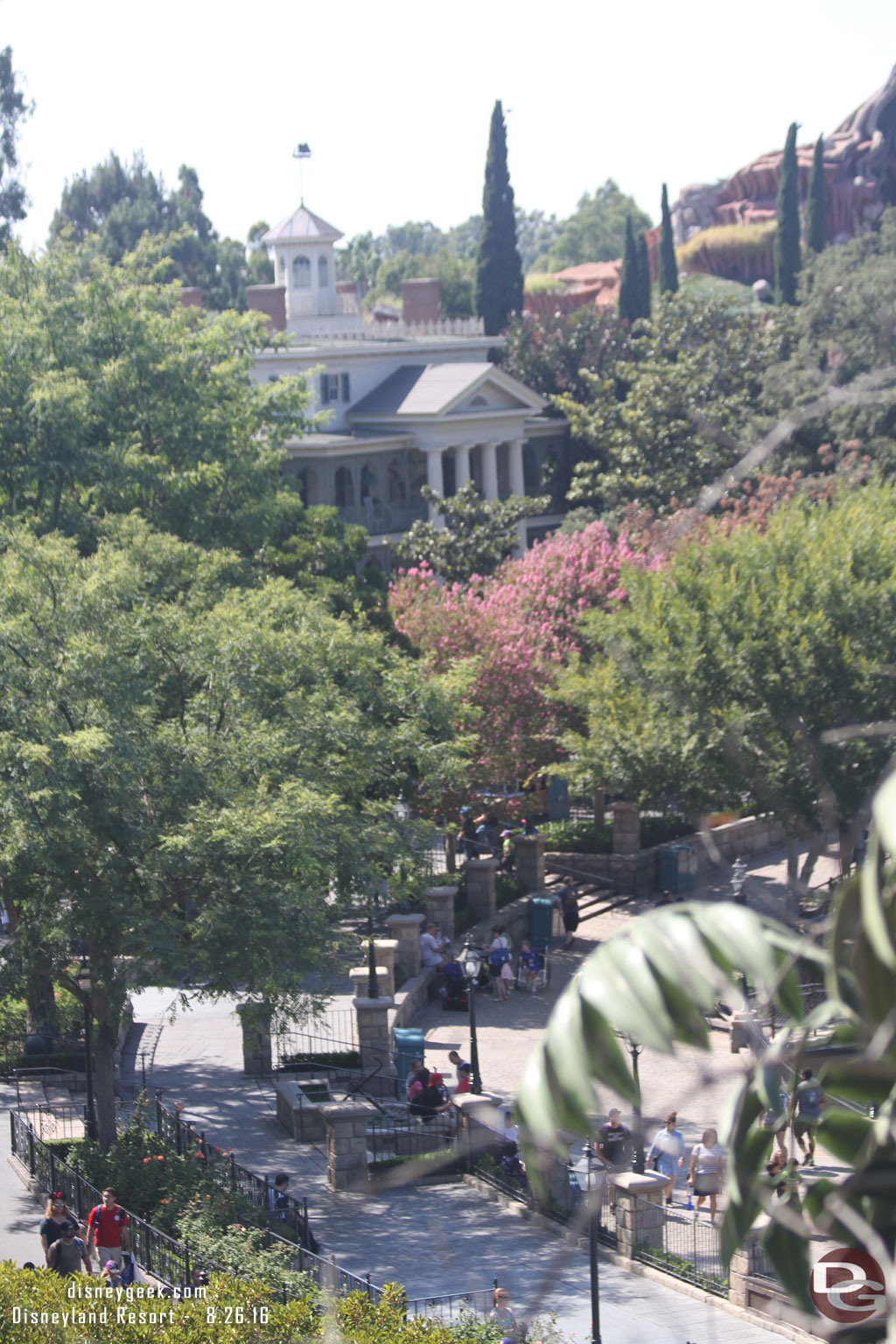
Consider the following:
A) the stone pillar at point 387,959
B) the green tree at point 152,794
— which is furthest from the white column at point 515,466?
the green tree at point 152,794

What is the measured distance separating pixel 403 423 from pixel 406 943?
1261 inches

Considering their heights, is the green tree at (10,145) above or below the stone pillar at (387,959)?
above

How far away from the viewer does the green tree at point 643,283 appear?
65812 mm

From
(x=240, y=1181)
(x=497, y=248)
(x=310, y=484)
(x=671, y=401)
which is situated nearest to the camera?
(x=240, y=1181)

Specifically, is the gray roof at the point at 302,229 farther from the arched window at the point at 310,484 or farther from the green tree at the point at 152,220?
the green tree at the point at 152,220

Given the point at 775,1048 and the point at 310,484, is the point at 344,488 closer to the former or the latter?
the point at 310,484

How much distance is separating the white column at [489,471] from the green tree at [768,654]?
2729cm

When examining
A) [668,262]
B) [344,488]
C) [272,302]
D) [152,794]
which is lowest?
[152,794]

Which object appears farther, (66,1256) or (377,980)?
(377,980)

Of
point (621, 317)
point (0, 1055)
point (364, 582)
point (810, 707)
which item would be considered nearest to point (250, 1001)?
point (0, 1055)

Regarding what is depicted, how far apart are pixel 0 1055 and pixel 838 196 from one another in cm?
9086

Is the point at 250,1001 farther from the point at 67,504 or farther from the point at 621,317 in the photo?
the point at 621,317

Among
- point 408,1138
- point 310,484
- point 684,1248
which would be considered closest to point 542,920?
point 408,1138

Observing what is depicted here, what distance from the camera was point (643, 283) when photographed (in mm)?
66688
